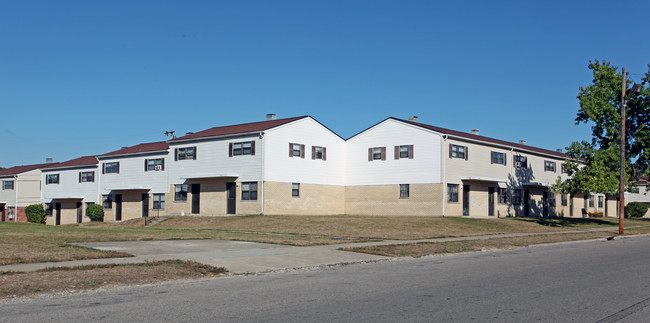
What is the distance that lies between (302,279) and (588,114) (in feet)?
115

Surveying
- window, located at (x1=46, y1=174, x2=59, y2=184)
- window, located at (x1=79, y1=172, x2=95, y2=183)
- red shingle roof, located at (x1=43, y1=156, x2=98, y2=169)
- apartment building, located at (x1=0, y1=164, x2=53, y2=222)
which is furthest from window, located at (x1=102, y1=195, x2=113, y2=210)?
apartment building, located at (x1=0, y1=164, x2=53, y2=222)

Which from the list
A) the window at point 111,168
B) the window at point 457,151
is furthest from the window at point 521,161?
the window at point 111,168

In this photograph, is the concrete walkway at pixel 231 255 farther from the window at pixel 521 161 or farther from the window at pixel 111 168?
the window at pixel 111 168

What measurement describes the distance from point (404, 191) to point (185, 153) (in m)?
17.2

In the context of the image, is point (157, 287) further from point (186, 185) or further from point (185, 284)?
point (186, 185)

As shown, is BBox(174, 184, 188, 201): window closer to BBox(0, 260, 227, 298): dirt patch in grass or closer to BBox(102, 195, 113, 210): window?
BBox(102, 195, 113, 210): window

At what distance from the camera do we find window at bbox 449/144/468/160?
4188 cm

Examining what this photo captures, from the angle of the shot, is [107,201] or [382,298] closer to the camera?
[382,298]

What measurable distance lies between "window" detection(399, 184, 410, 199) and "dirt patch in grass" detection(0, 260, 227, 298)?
98.0 ft

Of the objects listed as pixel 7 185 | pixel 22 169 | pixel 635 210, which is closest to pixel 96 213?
pixel 7 185

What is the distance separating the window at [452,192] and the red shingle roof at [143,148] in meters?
23.6

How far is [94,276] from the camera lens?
1174 cm

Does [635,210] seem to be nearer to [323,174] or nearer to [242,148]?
[323,174]

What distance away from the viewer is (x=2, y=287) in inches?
397
